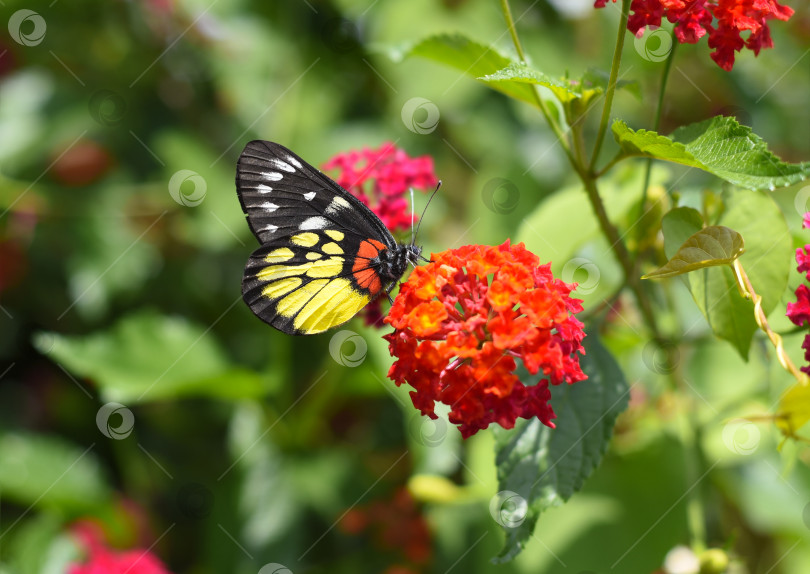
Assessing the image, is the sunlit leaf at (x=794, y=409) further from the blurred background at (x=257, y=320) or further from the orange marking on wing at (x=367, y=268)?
the orange marking on wing at (x=367, y=268)

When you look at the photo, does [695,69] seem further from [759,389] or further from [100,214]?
[100,214]

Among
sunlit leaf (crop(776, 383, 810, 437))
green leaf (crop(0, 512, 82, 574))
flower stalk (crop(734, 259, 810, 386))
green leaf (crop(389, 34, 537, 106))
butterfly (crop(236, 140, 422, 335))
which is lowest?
green leaf (crop(0, 512, 82, 574))

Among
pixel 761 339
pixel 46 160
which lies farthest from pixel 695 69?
pixel 46 160

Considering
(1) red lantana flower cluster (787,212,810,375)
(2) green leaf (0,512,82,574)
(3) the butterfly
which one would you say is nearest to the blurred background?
(2) green leaf (0,512,82,574)

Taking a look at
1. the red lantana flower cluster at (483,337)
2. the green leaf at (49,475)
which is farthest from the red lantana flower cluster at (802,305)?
the green leaf at (49,475)

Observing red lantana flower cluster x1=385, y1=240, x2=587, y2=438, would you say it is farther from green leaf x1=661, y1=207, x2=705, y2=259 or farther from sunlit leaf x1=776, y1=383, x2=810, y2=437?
sunlit leaf x1=776, y1=383, x2=810, y2=437

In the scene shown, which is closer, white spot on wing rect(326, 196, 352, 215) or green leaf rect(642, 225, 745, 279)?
green leaf rect(642, 225, 745, 279)

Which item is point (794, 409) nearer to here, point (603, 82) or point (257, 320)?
point (603, 82)
